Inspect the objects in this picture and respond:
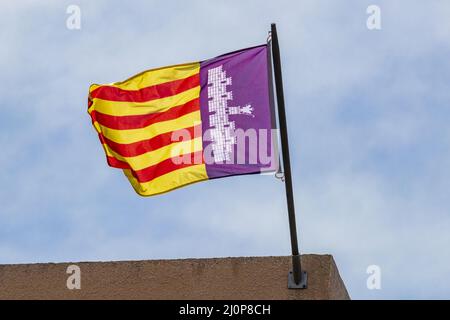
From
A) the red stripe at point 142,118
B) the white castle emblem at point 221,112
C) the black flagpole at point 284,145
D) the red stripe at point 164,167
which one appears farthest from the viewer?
the red stripe at point 142,118

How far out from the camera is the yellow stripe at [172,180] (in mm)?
12812

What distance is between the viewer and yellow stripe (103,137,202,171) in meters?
13.0

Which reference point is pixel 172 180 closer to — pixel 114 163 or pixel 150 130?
pixel 150 130

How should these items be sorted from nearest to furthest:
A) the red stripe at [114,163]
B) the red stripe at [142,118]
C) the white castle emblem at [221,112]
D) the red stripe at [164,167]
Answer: the white castle emblem at [221,112], the red stripe at [164,167], the red stripe at [142,118], the red stripe at [114,163]

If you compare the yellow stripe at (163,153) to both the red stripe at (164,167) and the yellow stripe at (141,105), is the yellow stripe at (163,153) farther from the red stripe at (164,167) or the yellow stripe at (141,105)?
the yellow stripe at (141,105)

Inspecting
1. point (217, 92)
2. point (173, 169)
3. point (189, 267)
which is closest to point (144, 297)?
point (189, 267)

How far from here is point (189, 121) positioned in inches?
517

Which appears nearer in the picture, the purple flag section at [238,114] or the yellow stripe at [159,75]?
the purple flag section at [238,114]

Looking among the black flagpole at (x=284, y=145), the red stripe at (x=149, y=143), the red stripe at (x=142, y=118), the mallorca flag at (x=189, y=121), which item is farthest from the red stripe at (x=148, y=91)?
the black flagpole at (x=284, y=145)

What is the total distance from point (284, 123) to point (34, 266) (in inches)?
136

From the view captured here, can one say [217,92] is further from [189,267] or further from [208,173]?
[189,267]

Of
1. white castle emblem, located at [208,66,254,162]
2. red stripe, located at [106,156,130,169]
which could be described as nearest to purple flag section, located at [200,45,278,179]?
white castle emblem, located at [208,66,254,162]

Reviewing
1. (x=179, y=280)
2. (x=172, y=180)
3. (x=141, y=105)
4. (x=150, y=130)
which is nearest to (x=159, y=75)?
(x=141, y=105)
